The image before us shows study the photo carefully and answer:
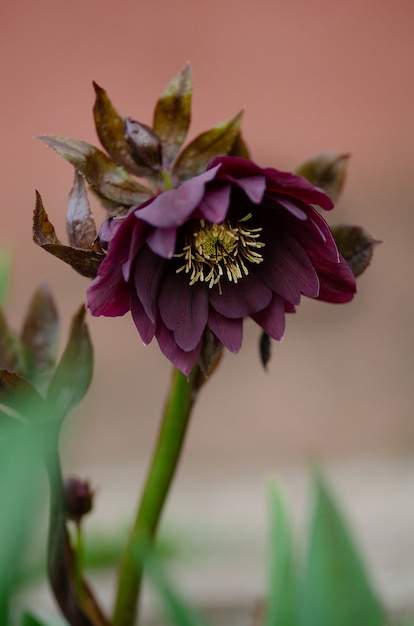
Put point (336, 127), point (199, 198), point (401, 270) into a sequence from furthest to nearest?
point (401, 270) → point (336, 127) → point (199, 198)

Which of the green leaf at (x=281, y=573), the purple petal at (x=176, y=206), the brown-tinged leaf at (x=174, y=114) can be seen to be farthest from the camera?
the green leaf at (x=281, y=573)

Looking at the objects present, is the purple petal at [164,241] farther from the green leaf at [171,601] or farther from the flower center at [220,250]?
the green leaf at [171,601]

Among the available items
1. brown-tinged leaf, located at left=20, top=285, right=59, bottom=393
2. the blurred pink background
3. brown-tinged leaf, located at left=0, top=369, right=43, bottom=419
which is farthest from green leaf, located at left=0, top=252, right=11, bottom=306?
the blurred pink background

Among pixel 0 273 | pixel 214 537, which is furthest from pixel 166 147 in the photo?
pixel 214 537

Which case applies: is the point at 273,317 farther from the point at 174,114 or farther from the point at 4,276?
the point at 4,276

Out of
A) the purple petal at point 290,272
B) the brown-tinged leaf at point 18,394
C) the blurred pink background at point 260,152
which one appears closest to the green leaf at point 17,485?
the brown-tinged leaf at point 18,394

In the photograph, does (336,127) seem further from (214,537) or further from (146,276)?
(146,276)

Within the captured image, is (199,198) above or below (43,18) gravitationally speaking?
below

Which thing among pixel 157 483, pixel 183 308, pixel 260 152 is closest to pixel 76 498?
pixel 157 483
